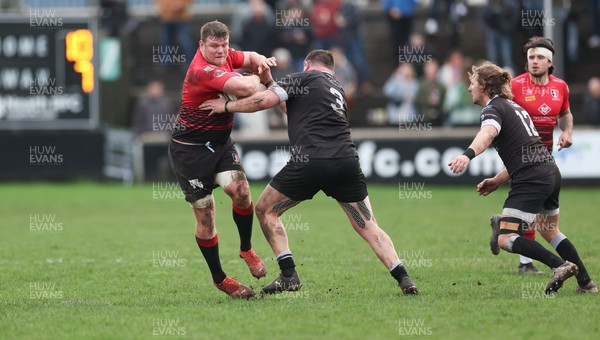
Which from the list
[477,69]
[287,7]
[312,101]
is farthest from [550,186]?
[287,7]

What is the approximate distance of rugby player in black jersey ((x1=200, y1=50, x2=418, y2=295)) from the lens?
30.3 feet

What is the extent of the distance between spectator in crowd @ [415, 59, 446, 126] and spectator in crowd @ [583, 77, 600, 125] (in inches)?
118

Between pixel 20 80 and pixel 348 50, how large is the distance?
765 cm

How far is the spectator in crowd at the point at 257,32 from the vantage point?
24062mm

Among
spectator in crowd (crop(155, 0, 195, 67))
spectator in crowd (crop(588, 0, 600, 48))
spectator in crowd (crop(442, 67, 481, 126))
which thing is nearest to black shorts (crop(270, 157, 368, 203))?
spectator in crowd (crop(442, 67, 481, 126))

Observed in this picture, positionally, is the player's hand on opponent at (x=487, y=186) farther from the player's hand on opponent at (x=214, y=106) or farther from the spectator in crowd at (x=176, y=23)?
the spectator in crowd at (x=176, y=23)

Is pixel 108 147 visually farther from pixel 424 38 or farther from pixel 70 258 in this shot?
pixel 70 258

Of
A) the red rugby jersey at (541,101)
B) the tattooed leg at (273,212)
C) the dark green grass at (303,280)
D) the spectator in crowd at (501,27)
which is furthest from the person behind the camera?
the spectator in crowd at (501,27)

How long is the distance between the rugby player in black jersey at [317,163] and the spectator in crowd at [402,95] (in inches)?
520

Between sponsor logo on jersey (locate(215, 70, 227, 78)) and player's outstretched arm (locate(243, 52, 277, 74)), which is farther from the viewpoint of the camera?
player's outstretched arm (locate(243, 52, 277, 74))

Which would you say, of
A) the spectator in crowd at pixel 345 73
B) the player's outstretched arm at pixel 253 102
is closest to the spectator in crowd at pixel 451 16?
the spectator in crowd at pixel 345 73

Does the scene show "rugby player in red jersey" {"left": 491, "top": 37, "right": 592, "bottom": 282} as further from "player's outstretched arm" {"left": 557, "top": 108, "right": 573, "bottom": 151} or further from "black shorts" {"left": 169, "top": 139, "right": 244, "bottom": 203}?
"black shorts" {"left": 169, "top": 139, "right": 244, "bottom": 203}

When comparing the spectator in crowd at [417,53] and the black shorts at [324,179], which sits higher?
the spectator in crowd at [417,53]

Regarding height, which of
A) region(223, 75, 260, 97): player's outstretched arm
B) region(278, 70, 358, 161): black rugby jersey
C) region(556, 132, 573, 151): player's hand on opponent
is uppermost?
region(223, 75, 260, 97): player's outstretched arm
